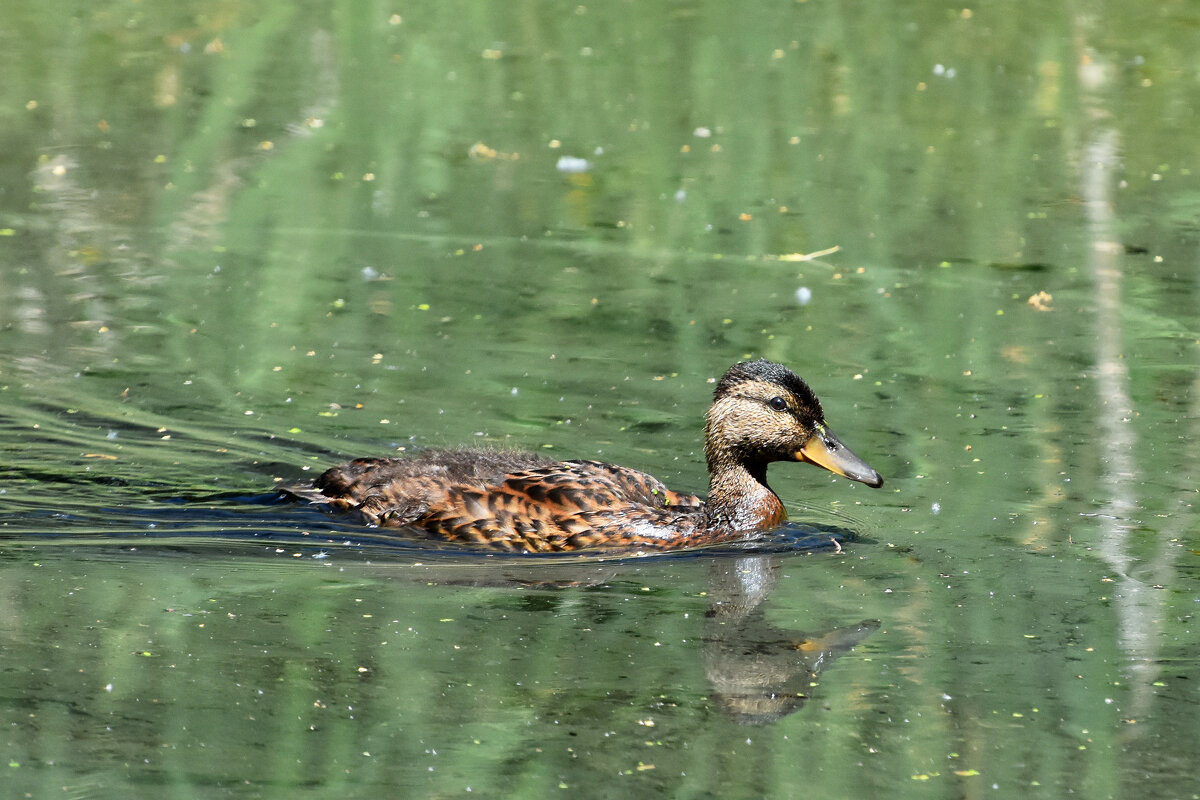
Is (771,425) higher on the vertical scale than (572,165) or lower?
lower

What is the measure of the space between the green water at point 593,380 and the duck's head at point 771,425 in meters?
0.32

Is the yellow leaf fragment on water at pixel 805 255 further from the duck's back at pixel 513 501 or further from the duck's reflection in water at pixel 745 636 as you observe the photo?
the duck's reflection in water at pixel 745 636

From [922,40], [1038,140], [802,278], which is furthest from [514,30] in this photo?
[802,278]

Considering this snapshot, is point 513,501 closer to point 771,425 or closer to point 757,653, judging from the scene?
point 771,425

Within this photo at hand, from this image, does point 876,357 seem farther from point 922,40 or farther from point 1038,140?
point 922,40

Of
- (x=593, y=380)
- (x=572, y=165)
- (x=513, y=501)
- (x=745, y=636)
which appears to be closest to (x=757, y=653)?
(x=745, y=636)

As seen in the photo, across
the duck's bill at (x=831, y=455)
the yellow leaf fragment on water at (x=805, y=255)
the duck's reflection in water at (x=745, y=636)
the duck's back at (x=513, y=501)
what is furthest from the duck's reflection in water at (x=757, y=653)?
the yellow leaf fragment on water at (x=805, y=255)

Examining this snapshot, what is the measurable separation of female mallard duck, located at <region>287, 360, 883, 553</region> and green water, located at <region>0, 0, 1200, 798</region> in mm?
225

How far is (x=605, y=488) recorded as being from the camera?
7.99 m

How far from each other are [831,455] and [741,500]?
0.45 metres

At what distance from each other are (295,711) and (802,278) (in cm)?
674

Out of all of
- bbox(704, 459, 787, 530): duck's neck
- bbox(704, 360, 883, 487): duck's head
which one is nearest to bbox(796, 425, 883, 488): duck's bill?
bbox(704, 360, 883, 487): duck's head

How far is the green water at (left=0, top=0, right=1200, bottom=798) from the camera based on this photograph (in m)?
5.94

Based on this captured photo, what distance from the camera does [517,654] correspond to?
6.47m
